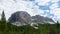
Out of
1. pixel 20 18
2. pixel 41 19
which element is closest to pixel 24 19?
pixel 20 18

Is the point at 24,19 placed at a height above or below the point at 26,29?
above

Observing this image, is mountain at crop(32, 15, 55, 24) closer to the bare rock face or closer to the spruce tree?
the bare rock face

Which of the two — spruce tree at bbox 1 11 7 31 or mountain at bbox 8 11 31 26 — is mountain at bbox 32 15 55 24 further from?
spruce tree at bbox 1 11 7 31

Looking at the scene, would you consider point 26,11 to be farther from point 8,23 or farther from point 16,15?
point 8,23

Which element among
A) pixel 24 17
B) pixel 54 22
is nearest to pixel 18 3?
pixel 24 17

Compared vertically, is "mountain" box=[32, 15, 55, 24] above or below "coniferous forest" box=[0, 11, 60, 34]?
above

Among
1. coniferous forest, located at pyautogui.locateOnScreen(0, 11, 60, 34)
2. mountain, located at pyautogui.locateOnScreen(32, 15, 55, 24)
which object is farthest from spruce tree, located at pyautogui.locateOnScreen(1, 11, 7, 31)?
mountain, located at pyautogui.locateOnScreen(32, 15, 55, 24)

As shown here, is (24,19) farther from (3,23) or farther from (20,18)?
(3,23)
